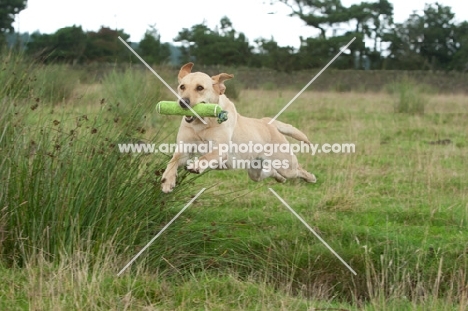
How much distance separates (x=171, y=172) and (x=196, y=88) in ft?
2.60

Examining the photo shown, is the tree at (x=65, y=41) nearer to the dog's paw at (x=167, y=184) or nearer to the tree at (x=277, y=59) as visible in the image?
the tree at (x=277, y=59)

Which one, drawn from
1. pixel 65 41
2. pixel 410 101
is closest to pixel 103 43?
pixel 65 41

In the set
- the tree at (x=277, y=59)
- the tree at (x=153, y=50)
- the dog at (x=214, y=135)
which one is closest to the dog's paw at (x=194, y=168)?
the dog at (x=214, y=135)

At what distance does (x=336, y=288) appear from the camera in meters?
7.00

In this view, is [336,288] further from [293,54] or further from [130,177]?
[293,54]

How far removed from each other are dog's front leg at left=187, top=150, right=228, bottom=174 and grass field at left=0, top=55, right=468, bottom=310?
1.49 ft

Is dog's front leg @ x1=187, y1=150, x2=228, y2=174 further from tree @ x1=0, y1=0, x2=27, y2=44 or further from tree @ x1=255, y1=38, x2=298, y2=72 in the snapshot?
tree @ x1=255, y1=38, x2=298, y2=72

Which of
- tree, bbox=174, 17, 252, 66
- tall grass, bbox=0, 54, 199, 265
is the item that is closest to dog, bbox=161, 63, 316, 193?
tall grass, bbox=0, 54, 199, 265

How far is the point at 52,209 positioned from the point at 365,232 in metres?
3.28

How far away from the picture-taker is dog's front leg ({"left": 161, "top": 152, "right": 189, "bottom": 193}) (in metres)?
6.04

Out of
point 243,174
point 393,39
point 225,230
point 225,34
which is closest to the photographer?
point 225,230

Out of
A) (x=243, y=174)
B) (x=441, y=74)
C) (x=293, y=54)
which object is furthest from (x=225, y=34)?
(x=441, y=74)

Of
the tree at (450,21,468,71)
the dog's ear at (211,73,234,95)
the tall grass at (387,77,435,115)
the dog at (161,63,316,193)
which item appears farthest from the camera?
the tree at (450,21,468,71)

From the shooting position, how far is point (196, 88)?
6.33m
